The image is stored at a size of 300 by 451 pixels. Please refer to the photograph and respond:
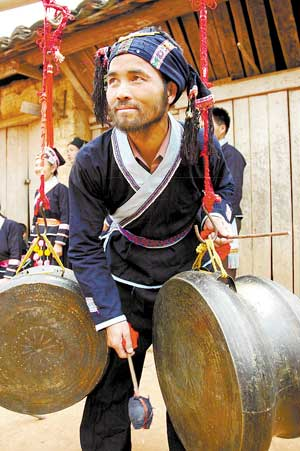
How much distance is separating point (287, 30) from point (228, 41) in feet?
1.84

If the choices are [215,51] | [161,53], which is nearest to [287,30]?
[215,51]

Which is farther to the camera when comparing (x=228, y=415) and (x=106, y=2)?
(x=106, y=2)

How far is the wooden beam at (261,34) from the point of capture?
4.16 meters

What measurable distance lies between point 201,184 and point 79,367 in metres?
1.02

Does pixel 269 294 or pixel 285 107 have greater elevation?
pixel 285 107

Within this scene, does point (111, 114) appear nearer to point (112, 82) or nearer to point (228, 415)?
point (112, 82)

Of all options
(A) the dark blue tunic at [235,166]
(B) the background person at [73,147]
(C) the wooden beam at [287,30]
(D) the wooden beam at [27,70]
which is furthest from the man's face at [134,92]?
(D) the wooden beam at [27,70]

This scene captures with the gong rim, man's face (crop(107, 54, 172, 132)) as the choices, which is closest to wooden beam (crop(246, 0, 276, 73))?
man's face (crop(107, 54, 172, 132))

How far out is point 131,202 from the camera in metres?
2.07

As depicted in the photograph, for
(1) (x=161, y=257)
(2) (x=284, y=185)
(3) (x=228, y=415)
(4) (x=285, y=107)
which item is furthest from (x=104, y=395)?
(4) (x=285, y=107)

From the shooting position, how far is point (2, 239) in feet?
16.8

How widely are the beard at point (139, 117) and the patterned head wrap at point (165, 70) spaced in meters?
0.11

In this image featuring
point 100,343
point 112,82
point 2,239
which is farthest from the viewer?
point 2,239

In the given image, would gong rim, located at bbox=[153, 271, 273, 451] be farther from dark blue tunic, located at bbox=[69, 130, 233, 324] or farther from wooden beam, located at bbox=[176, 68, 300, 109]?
wooden beam, located at bbox=[176, 68, 300, 109]
